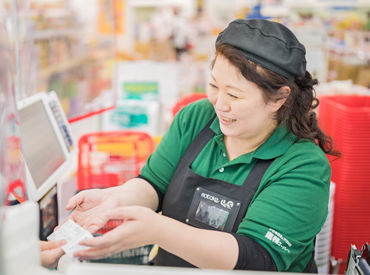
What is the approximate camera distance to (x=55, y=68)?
13.1ft

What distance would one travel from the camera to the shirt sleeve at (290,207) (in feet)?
4.15

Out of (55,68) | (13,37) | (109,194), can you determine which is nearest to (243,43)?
(109,194)

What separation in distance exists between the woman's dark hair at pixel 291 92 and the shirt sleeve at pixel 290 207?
117mm

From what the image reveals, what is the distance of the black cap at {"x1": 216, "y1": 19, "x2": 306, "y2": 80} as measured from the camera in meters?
1.32

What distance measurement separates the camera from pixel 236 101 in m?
1.37

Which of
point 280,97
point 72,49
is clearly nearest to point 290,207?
point 280,97

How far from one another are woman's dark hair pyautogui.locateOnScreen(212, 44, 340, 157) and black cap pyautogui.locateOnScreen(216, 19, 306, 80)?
2 cm

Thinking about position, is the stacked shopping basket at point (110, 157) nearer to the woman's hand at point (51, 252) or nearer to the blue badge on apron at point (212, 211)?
the blue badge on apron at point (212, 211)

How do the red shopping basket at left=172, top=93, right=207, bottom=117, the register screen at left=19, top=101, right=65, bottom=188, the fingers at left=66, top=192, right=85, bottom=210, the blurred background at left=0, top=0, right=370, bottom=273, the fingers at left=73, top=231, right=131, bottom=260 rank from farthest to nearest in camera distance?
the red shopping basket at left=172, top=93, right=207, bottom=117
the blurred background at left=0, top=0, right=370, bottom=273
the register screen at left=19, top=101, right=65, bottom=188
the fingers at left=66, top=192, right=85, bottom=210
the fingers at left=73, top=231, right=131, bottom=260

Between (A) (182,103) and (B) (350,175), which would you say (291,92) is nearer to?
(B) (350,175)

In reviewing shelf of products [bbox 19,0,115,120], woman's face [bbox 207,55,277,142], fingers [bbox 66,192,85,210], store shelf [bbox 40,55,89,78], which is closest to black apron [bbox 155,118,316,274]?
woman's face [bbox 207,55,277,142]

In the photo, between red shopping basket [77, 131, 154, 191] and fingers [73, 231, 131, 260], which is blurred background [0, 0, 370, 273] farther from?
fingers [73, 231, 131, 260]

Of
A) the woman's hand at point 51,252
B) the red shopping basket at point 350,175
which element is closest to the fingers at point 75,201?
the woman's hand at point 51,252

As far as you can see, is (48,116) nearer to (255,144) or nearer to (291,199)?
(255,144)
